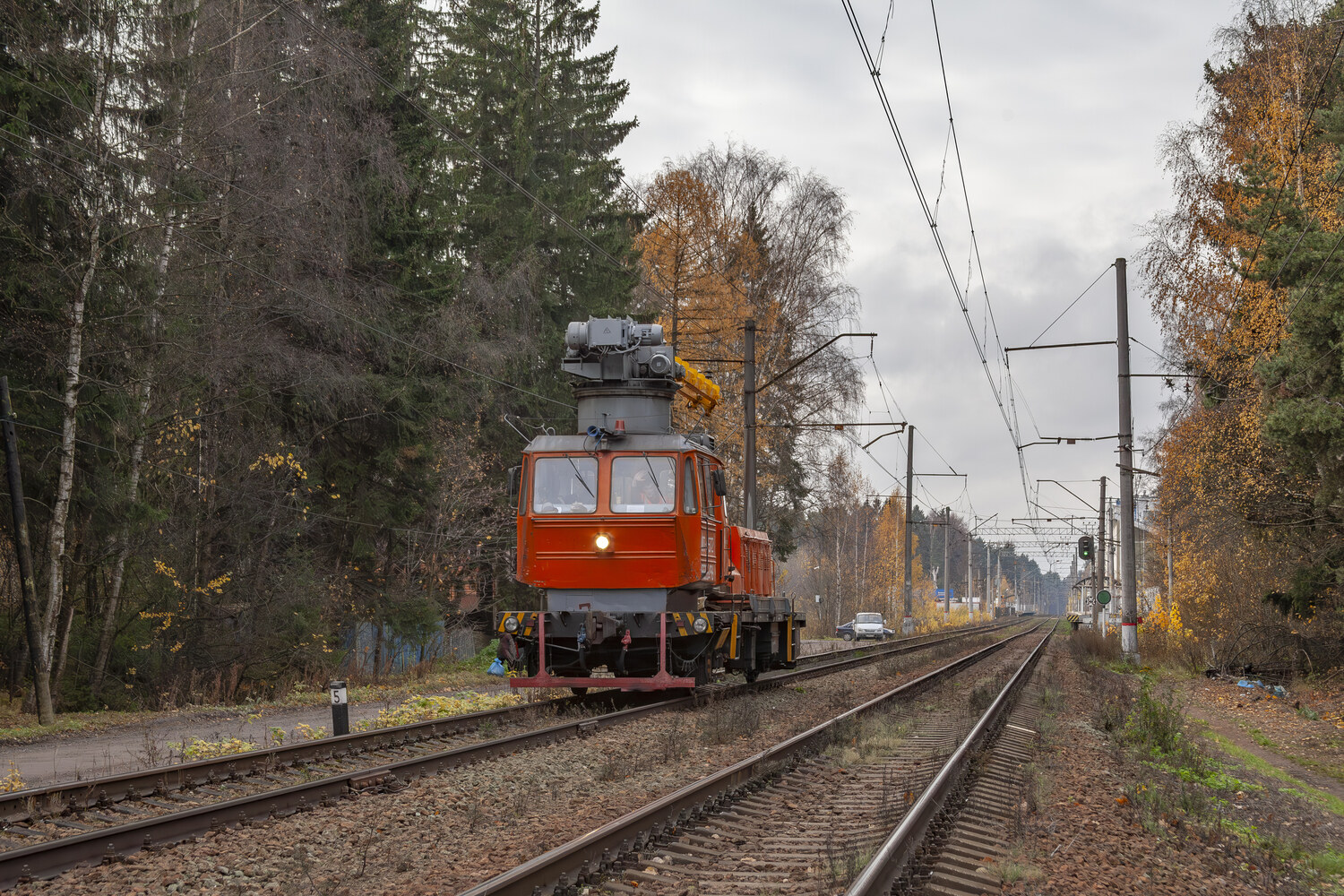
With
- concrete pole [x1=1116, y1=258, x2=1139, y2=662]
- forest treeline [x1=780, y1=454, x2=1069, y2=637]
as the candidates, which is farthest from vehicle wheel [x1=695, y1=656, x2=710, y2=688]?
forest treeline [x1=780, y1=454, x2=1069, y2=637]

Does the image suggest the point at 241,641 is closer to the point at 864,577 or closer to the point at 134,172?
the point at 134,172

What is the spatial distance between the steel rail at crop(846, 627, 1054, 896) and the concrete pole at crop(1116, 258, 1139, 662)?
15.4 metres

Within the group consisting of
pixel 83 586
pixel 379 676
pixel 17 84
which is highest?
pixel 17 84

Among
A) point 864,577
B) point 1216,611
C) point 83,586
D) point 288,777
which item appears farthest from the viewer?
point 864,577

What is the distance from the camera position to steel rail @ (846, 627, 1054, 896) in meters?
5.57

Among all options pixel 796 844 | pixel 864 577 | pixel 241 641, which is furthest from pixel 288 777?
pixel 864 577

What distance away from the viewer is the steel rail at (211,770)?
7508 millimetres

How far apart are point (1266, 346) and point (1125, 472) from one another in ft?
23.6

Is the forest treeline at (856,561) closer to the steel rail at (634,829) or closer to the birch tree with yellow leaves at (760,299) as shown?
the birch tree with yellow leaves at (760,299)

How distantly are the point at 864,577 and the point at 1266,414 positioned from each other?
196ft

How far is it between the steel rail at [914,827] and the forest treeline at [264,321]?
22.3 ft

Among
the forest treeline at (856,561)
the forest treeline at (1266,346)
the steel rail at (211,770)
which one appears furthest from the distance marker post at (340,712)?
the forest treeline at (856,561)

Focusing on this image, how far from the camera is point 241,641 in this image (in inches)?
730

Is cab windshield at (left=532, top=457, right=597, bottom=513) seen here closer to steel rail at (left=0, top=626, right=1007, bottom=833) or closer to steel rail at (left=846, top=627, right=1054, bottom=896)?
steel rail at (left=0, top=626, right=1007, bottom=833)
